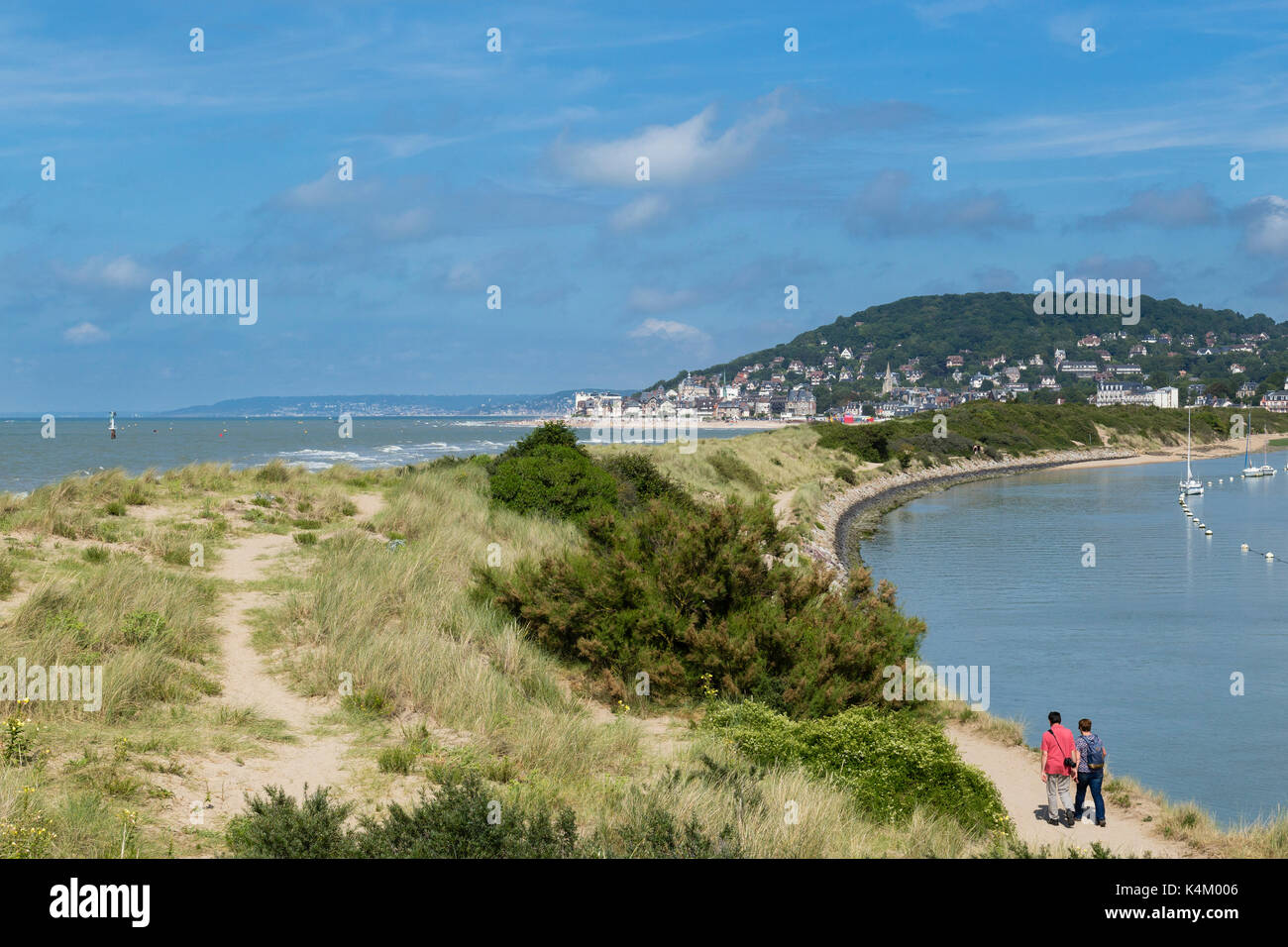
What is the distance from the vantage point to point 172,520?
63.4ft

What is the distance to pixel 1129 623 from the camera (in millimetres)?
26484

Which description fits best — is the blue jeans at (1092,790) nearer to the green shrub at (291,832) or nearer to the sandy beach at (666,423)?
the green shrub at (291,832)

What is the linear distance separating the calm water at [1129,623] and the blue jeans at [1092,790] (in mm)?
3025

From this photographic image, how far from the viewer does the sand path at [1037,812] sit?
1015cm

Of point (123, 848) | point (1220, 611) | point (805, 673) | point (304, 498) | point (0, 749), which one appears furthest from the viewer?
point (1220, 611)

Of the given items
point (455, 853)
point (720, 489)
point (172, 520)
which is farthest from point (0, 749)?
point (720, 489)

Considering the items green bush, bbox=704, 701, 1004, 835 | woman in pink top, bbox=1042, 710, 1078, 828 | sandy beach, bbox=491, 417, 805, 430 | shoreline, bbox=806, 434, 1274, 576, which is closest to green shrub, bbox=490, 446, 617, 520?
shoreline, bbox=806, 434, 1274, 576

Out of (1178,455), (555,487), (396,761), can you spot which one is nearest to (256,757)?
Answer: (396,761)

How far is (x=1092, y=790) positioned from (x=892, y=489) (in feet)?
193

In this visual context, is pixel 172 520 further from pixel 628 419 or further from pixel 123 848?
pixel 628 419

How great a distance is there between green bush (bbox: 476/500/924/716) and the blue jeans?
263 centimetres

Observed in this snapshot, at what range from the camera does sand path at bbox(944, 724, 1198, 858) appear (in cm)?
1015

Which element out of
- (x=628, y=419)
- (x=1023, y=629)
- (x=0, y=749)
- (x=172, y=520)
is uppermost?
(x=628, y=419)
